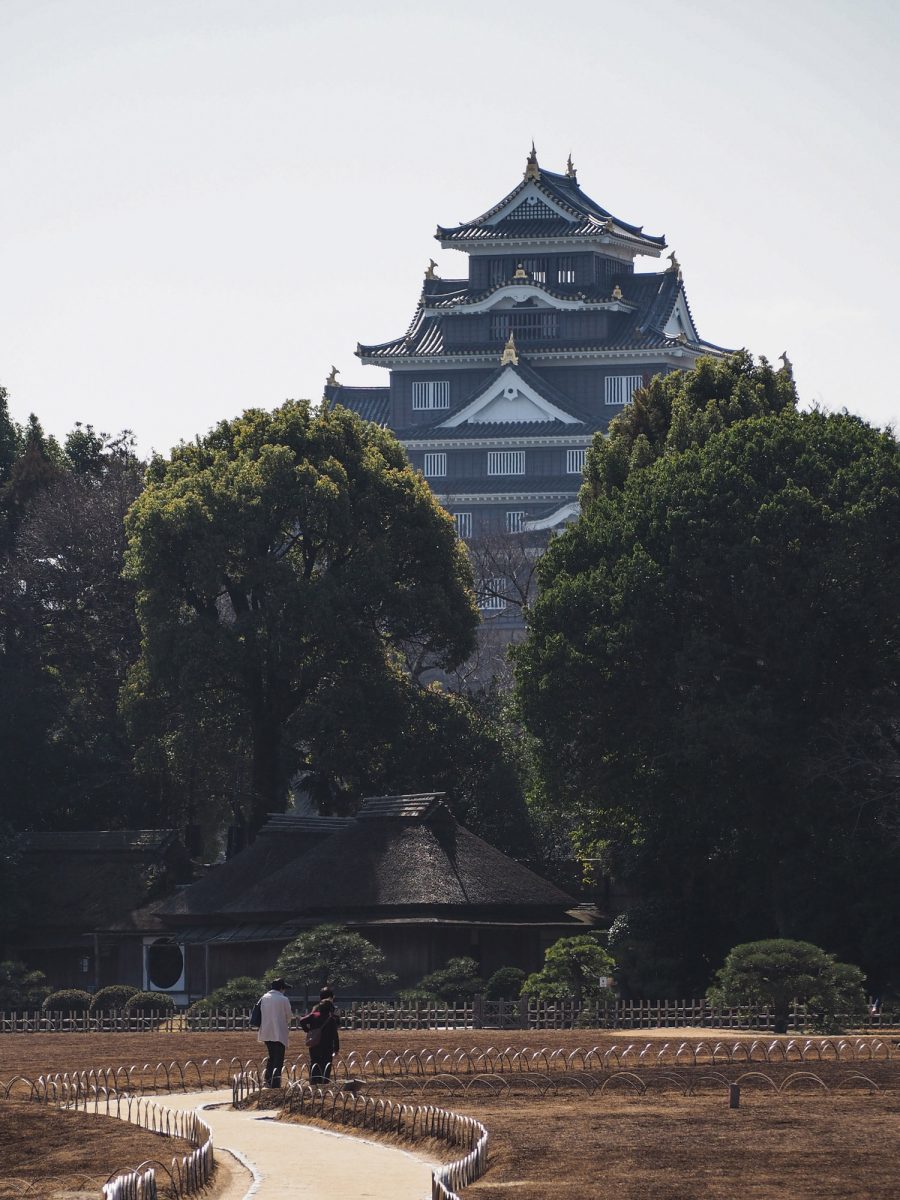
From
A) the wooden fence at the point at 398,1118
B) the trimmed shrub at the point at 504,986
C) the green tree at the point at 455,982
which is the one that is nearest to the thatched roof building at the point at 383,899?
the green tree at the point at 455,982

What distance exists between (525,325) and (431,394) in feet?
21.7

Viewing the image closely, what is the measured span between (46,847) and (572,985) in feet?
75.4

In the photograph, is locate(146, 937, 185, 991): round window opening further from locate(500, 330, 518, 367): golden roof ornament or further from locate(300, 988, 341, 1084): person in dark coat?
locate(500, 330, 518, 367): golden roof ornament

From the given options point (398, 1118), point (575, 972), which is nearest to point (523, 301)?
point (575, 972)

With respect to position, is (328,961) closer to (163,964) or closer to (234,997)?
(234,997)

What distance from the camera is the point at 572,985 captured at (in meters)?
47.2

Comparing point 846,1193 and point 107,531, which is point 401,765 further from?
point 846,1193

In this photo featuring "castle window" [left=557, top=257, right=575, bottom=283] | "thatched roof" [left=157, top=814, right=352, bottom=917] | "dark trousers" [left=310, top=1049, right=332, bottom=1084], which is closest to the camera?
"dark trousers" [left=310, top=1049, right=332, bottom=1084]

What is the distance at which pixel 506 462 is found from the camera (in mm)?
118000

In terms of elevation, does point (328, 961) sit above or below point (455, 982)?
above

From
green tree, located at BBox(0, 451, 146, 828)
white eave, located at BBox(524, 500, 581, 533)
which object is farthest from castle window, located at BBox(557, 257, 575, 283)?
green tree, located at BBox(0, 451, 146, 828)

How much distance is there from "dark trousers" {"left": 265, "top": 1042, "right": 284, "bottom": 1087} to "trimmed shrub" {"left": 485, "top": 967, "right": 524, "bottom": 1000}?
2023 cm

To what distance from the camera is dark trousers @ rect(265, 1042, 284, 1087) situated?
1170 inches

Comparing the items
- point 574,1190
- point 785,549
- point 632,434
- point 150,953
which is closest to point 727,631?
point 785,549
